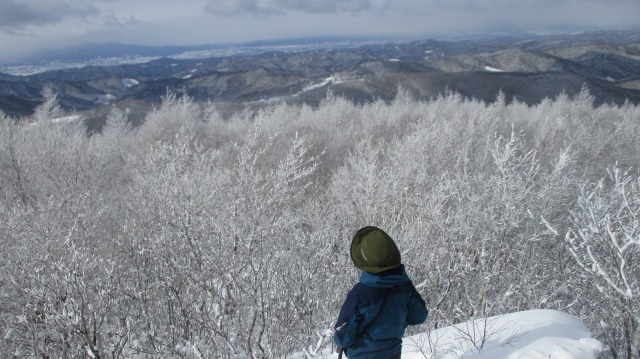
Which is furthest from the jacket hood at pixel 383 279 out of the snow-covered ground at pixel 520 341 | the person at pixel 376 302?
the snow-covered ground at pixel 520 341

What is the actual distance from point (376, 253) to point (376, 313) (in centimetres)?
56

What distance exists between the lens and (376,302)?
10.5ft

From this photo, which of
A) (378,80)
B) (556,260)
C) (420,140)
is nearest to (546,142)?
(420,140)

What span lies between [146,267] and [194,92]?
178763 millimetres

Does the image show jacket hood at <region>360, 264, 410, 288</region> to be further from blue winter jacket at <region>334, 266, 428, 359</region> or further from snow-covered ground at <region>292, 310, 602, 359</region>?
snow-covered ground at <region>292, 310, 602, 359</region>

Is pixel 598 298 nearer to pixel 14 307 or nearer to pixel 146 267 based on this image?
pixel 146 267

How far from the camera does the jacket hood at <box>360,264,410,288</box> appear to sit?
3139 millimetres

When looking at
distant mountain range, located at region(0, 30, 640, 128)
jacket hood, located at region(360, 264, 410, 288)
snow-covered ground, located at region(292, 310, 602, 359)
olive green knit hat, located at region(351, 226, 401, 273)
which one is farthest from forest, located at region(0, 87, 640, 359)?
distant mountain range, located at region(0, 30, 640, 128)

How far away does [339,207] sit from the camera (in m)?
14.3

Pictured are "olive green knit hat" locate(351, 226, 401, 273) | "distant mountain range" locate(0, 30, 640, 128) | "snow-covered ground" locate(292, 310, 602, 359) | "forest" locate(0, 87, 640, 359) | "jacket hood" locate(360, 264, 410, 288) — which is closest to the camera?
"olive green knit hat" locate(351, 226, 401, 273)

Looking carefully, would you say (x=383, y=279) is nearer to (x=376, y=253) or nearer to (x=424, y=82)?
(x=376, y=253)

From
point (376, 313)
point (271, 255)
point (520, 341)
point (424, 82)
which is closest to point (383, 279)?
point (376, 313)

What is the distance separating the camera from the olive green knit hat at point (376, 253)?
9.95ft

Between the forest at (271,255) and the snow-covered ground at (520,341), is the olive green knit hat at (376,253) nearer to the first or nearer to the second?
the snow-covered ground at (520,341)
